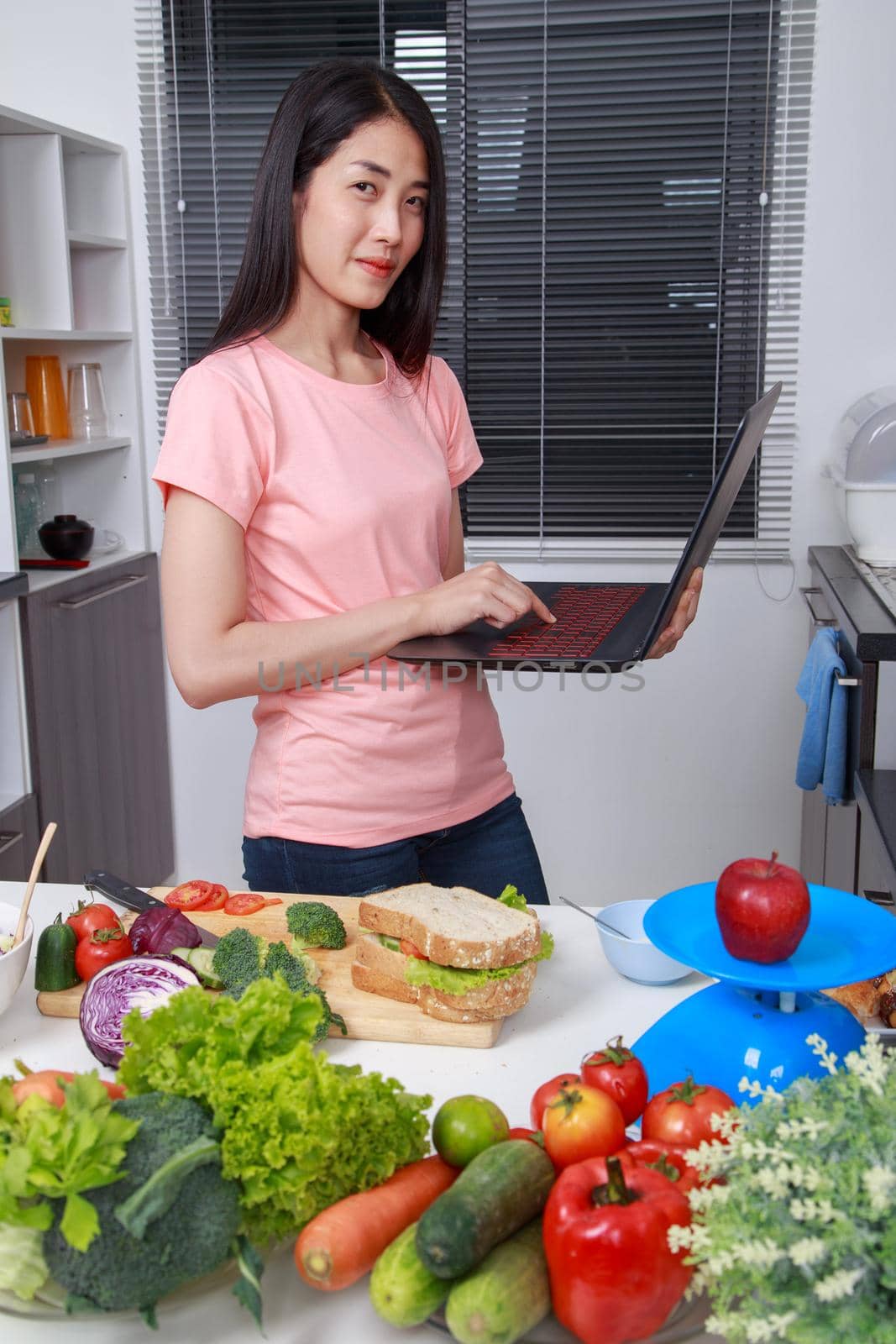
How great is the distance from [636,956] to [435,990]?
204 mm

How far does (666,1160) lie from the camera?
0.76 metres

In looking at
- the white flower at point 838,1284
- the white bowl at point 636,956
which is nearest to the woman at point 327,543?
the white bowl at point 636,956

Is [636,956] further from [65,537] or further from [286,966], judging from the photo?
[65,537]

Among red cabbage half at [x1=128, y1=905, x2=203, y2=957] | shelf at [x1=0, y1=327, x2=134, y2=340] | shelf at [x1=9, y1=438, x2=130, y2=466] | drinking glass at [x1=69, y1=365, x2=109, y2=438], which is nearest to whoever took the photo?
red cabbage half at [x1=128, y1=905, x2=203, y2=957]

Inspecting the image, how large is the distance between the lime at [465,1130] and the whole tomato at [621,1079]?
0.08 metres

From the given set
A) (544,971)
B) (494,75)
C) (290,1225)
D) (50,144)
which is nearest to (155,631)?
(50,144)

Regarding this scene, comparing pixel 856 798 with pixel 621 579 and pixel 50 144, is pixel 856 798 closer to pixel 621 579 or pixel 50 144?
pixel 621 579

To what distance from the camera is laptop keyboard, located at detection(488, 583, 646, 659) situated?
4.36 ft

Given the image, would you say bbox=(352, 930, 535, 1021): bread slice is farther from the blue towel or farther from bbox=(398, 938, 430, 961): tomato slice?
the blue towel

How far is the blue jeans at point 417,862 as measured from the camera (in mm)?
1476

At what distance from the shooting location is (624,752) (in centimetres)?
324

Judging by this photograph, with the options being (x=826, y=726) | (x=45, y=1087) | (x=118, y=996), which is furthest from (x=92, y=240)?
(x=45, y=1087)

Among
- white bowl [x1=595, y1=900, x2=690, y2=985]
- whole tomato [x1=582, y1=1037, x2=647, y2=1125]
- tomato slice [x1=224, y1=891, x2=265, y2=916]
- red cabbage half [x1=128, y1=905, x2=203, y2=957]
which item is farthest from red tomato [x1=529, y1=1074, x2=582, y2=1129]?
tomato slice [x1=224, y1=891, x2=265, y2=916]

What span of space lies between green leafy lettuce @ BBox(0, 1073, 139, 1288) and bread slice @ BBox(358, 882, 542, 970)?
0.43m
